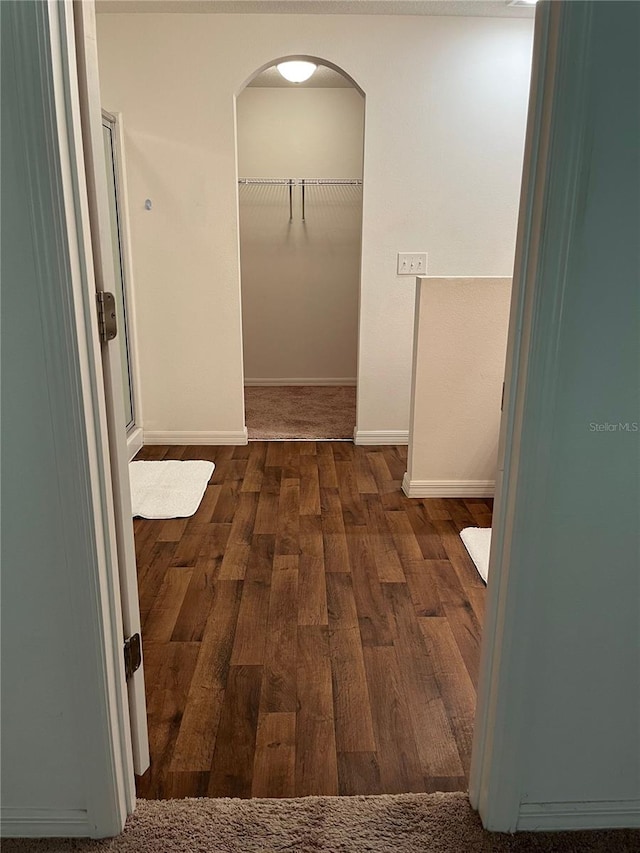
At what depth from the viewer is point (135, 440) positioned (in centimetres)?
409

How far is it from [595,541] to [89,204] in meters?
1.16

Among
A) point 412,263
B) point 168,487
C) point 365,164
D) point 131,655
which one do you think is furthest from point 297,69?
point 131,655

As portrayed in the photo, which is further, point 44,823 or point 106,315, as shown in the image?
point 44,823

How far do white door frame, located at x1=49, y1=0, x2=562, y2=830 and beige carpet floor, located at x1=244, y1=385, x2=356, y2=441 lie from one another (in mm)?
3025

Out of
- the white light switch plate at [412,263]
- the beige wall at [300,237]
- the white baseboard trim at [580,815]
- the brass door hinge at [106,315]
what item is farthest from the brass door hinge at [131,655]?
the beige wall at [300,237]

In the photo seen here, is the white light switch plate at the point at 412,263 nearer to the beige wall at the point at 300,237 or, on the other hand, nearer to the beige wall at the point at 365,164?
the beige wall at the point at 365,164

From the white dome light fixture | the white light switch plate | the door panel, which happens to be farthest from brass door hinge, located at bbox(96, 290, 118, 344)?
the white dome light fixture

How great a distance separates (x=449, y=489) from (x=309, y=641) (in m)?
1.45

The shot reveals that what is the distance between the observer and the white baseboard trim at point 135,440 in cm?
→ 400

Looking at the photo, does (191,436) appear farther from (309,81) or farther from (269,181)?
(309,81)

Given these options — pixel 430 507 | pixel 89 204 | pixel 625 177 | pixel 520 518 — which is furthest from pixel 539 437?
pixel 430 507

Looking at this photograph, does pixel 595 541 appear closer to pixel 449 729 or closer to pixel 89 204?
pixel 449 729

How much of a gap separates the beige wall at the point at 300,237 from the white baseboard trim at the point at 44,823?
4.54 metres

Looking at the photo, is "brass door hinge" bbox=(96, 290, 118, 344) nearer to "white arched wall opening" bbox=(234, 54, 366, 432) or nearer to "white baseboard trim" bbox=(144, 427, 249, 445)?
"white baseboard trim" bbox=(144, 427, 249, 445)
